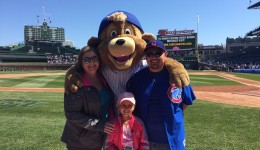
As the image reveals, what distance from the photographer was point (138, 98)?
3.27m

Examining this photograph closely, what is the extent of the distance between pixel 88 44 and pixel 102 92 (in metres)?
0.65

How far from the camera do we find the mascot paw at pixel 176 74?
3.16 metres

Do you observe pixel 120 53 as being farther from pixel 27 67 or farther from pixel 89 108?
pixel 27 67

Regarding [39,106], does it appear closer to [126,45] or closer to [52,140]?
[52,140]

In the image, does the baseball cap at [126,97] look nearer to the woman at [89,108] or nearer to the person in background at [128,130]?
the person in background at [128,130]

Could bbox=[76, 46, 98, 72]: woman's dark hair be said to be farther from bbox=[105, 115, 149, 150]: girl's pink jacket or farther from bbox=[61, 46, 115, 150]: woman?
bbox=[105, 115, 149, 150]: girl's pink jacket

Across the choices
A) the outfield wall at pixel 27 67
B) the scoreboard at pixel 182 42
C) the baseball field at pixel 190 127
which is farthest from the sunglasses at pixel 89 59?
the outfield wall at pixel 27 67

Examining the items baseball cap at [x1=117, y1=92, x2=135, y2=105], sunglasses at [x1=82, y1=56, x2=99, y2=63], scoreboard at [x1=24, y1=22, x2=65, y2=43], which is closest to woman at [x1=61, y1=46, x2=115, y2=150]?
sunglasses at [x1=82, y1=56, x2=99, y2=63]

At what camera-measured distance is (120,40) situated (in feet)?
10.9

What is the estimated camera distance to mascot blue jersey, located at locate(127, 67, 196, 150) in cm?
316

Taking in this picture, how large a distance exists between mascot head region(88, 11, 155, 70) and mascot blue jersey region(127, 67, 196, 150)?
30 cm

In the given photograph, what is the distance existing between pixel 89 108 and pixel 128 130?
478mm

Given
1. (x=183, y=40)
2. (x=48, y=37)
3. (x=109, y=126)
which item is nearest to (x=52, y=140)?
(x=109, y=126)

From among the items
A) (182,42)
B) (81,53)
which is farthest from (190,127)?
(182,42)
